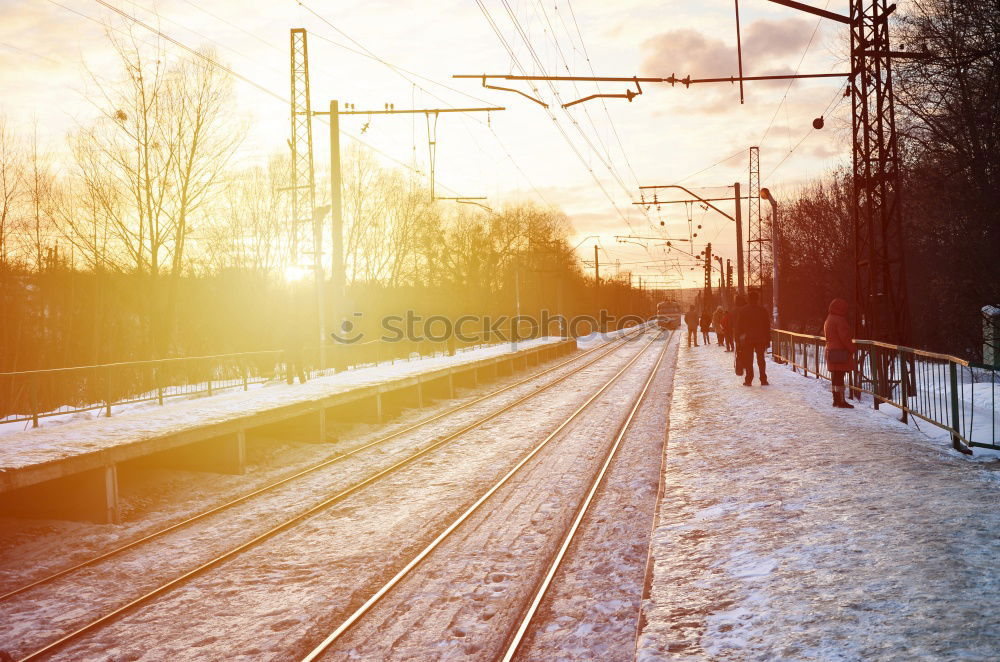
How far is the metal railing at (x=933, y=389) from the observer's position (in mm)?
9438

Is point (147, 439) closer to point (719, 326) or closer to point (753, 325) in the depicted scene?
Result: point (753, 325)

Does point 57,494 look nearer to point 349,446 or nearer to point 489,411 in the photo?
point 349,446

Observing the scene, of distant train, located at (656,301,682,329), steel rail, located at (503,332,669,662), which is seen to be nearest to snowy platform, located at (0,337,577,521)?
steel rail, located at (503,332,669,662)

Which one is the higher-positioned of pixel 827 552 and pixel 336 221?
pixel 336 221

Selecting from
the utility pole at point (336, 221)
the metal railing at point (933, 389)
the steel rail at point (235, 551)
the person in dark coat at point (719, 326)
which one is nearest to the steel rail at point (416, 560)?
the steel rail at point (235, 551)

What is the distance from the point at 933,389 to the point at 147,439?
10.3 meters

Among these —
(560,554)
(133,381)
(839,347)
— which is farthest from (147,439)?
(839,347)

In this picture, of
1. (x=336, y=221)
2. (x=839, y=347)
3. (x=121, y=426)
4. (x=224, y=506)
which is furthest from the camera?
(x=336, y=221)

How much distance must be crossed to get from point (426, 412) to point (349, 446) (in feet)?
16.8

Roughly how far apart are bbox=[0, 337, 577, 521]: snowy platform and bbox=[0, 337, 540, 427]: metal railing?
690 millimetres

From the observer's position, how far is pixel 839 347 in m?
13.9

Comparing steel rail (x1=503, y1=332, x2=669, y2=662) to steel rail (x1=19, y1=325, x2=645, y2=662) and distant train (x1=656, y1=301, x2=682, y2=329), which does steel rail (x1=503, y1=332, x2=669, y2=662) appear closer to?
steel rail (x1=19, y1=325, x2=645, y2=662)

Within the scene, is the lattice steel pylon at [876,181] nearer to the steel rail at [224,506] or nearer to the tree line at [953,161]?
the tree line at [953,161]

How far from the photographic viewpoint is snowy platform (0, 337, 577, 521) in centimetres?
889
